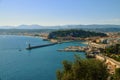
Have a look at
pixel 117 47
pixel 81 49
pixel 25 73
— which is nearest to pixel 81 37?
pixel 81 49

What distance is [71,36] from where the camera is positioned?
41875 mm

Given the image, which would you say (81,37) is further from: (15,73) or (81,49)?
(15,73)

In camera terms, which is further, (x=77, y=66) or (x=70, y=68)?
(x=70, y=68)

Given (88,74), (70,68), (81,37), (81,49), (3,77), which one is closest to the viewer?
(88,74)

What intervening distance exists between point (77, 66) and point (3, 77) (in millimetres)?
7159

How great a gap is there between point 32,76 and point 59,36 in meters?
30.9

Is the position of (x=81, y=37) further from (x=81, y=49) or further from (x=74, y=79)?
(x=74, y=79)

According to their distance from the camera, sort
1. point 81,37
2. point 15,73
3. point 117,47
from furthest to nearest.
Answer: point 81,37, point 117,47, point 15,73

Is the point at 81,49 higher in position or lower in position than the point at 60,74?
lower

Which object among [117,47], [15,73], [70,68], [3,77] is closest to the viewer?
[70,68]

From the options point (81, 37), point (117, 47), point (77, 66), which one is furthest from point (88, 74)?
point (81, 37)

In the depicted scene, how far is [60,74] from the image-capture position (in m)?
5.95

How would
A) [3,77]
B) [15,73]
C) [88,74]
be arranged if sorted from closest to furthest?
[88,74] < [3,77] < [15,73]

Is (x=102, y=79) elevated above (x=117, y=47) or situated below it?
above
